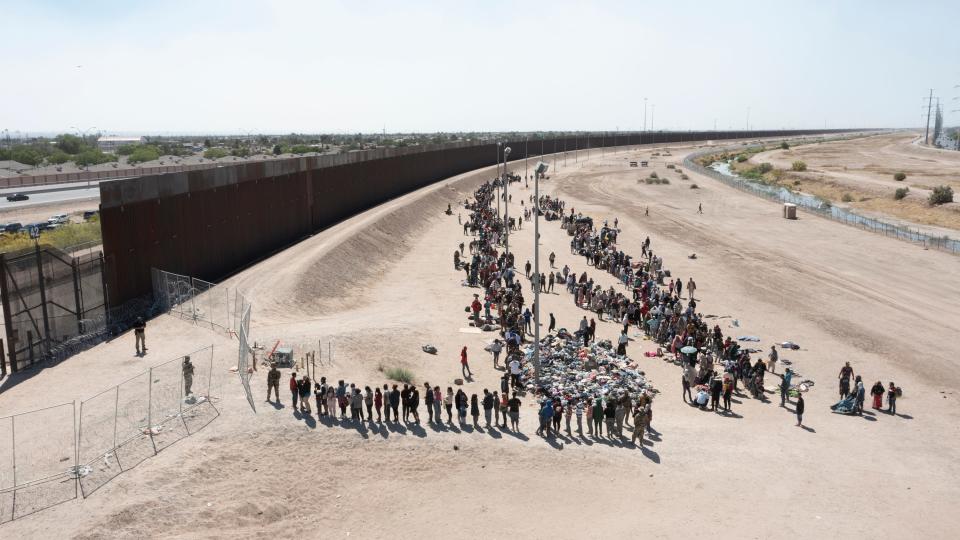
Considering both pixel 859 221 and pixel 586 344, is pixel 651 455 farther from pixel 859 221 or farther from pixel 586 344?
pixel 859 221

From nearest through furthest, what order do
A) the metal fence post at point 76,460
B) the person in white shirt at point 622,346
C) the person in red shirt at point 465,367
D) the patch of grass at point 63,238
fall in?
the metal fence post at point 76,460 → the person in red shirt at point 465,367 → the person in white shirt at point 622,346 → the patch of grass at point 63,238

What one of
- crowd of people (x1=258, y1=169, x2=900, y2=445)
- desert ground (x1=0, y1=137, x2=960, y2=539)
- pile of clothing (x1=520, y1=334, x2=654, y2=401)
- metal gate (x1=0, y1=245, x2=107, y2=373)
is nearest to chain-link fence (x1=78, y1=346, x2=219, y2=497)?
desert ground (x1=0, y1=137, x2=960, y2=539)

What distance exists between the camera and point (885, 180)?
9850cm

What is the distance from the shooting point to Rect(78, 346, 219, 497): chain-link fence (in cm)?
1402

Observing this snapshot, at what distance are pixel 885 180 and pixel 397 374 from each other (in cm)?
9821

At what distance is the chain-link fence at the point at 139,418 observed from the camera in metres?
14.0

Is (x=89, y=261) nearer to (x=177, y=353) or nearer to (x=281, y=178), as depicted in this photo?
(x=177, y=353)

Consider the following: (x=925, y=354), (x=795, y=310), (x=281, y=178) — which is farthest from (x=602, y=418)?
(x=281, y=178)

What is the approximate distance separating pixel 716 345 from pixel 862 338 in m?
7.75

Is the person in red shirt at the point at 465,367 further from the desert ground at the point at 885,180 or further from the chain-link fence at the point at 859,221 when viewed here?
the desert ground at the point at 885,180

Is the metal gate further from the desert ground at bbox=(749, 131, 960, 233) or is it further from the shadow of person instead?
the desert ground at bbox=(749, 131, 960, 233)

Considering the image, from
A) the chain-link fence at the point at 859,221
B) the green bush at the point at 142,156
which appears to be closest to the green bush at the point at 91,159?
the green bush at the point at 142,156

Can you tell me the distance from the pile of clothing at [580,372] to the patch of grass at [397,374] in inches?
139

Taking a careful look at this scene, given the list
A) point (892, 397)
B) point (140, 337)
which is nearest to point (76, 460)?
point (140, 337)
